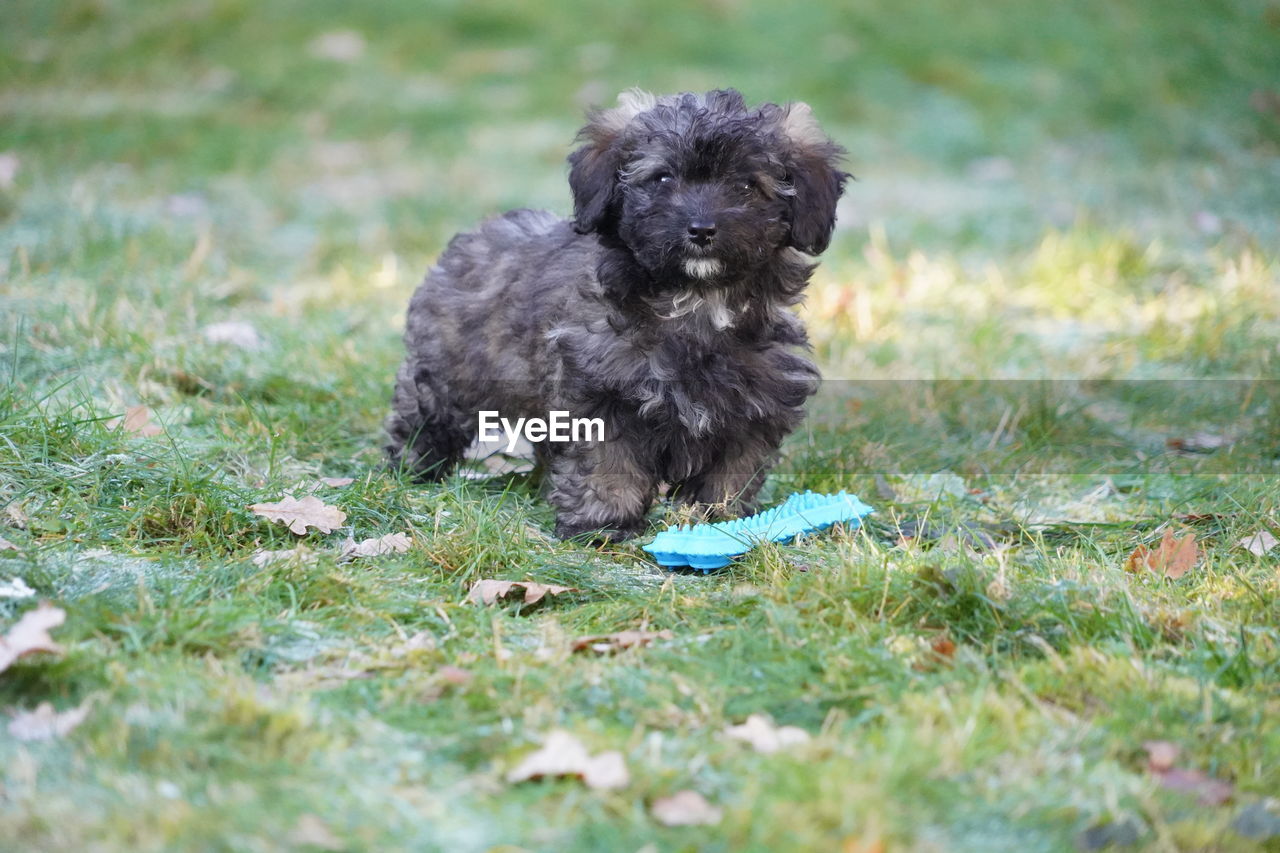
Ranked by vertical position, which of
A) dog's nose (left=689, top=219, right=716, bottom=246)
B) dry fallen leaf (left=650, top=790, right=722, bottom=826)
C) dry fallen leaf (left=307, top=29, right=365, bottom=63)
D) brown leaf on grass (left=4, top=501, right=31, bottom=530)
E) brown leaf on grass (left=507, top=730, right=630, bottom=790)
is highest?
dog's nose (left=689, top=219, right=716, bottom=246)

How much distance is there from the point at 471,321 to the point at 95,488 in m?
1.29

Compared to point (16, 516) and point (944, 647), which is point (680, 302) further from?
point (16, 516)

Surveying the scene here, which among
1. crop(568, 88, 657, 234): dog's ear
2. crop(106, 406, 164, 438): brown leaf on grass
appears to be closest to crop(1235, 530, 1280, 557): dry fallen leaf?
crop(568, 88, 657, 234): dog's ear

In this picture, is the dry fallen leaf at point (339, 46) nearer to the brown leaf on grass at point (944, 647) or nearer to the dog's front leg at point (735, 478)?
the dog's front leg at point (735, 478)

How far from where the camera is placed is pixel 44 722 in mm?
2555

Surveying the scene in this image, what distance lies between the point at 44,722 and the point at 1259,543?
2981 millimetres

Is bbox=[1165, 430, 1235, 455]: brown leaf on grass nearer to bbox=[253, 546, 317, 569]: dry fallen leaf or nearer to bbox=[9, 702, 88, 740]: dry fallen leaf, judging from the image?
bbox=[253, 546, 317, 569]: dry fallen leaf

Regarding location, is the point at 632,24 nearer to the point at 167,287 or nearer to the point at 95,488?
the point at 167,287

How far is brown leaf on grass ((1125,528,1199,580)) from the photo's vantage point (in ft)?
11.3

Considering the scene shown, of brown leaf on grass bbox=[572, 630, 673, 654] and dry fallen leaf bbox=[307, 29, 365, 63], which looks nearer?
brown leaf on grass bbox=[572, 630, 673, 654]

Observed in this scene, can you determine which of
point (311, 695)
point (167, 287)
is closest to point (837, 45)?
point (167, 287)

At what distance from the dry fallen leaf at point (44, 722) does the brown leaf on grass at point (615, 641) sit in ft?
3.34

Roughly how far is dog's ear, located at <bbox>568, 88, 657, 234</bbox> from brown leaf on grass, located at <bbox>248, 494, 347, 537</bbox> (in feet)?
3.39

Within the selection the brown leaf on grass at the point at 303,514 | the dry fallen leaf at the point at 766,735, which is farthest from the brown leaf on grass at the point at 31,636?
the dry fallen leaf at the point at 766,735
